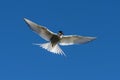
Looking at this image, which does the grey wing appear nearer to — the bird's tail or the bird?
the bird

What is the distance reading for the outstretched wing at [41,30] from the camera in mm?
30234

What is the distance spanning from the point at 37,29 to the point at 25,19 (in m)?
1.32

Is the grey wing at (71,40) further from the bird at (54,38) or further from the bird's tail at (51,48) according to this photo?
the bird's tail at (51,48)

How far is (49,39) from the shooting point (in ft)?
104

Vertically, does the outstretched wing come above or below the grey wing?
below

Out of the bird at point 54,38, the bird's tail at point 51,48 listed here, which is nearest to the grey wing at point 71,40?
the bird at point 54,38

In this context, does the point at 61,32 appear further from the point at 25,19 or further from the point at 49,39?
the point at 25,19

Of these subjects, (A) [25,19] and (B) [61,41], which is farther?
(B) [61,41]

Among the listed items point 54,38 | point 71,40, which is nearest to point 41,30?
point 54,38

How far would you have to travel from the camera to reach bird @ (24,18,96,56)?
30625mm

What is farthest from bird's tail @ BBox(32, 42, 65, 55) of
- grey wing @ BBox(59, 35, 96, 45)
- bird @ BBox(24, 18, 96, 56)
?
grey wing @ BBox(59, 35, 96, 45)

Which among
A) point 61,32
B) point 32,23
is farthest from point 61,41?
point 32,23

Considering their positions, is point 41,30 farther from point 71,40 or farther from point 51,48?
point 71,40

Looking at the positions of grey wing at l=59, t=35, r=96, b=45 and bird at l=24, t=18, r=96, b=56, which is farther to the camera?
grey wing at l=59, t=35, r=96, b=45
